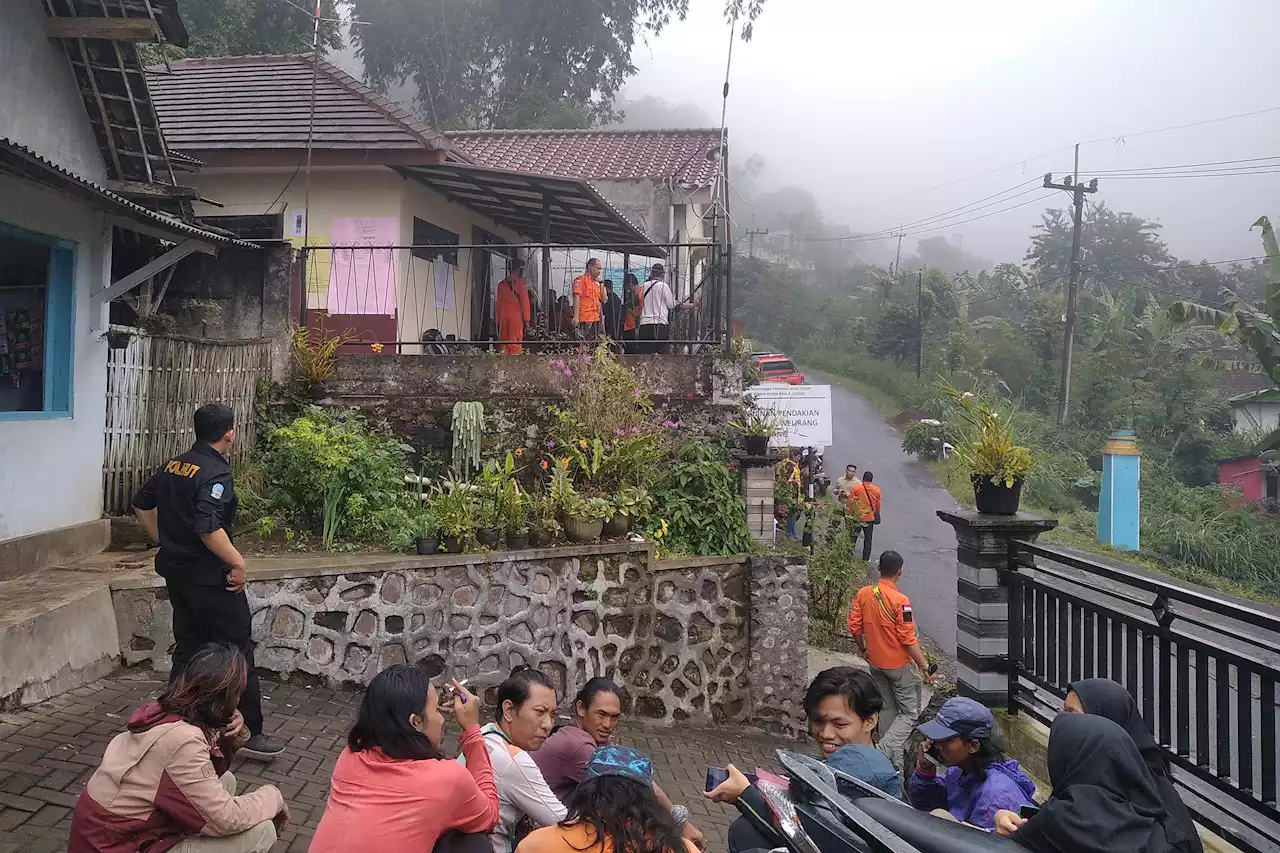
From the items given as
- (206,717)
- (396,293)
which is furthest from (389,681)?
(396,293)

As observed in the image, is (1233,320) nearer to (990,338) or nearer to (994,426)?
(994,426)

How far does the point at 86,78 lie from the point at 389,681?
20.7 feet

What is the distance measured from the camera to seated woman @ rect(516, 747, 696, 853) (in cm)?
215

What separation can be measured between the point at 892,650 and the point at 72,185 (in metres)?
6.18

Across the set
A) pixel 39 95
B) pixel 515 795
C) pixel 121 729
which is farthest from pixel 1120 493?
pixel 39 95

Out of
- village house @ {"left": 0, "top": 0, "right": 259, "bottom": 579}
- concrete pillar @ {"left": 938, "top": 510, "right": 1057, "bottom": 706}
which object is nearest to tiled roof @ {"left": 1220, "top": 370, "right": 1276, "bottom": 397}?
concrete pillar @ {"left": 938, "top": 510, "right": 1057, "bottom": 706}

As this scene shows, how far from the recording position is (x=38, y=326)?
246 inches

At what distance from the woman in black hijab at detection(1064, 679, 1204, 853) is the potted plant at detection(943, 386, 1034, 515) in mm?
2427

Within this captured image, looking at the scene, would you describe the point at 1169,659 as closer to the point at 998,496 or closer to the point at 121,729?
the point at 998,496

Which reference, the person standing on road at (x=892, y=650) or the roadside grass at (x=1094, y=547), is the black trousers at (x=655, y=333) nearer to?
the person standing on road at (x=892, y=650)

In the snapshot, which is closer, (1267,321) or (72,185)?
(72,185)

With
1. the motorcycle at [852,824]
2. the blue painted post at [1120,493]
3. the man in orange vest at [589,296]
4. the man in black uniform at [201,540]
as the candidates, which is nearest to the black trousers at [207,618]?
the man in black uniform at [201,540]

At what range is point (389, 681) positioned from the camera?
2584 mm

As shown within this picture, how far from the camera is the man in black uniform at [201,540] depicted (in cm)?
391
